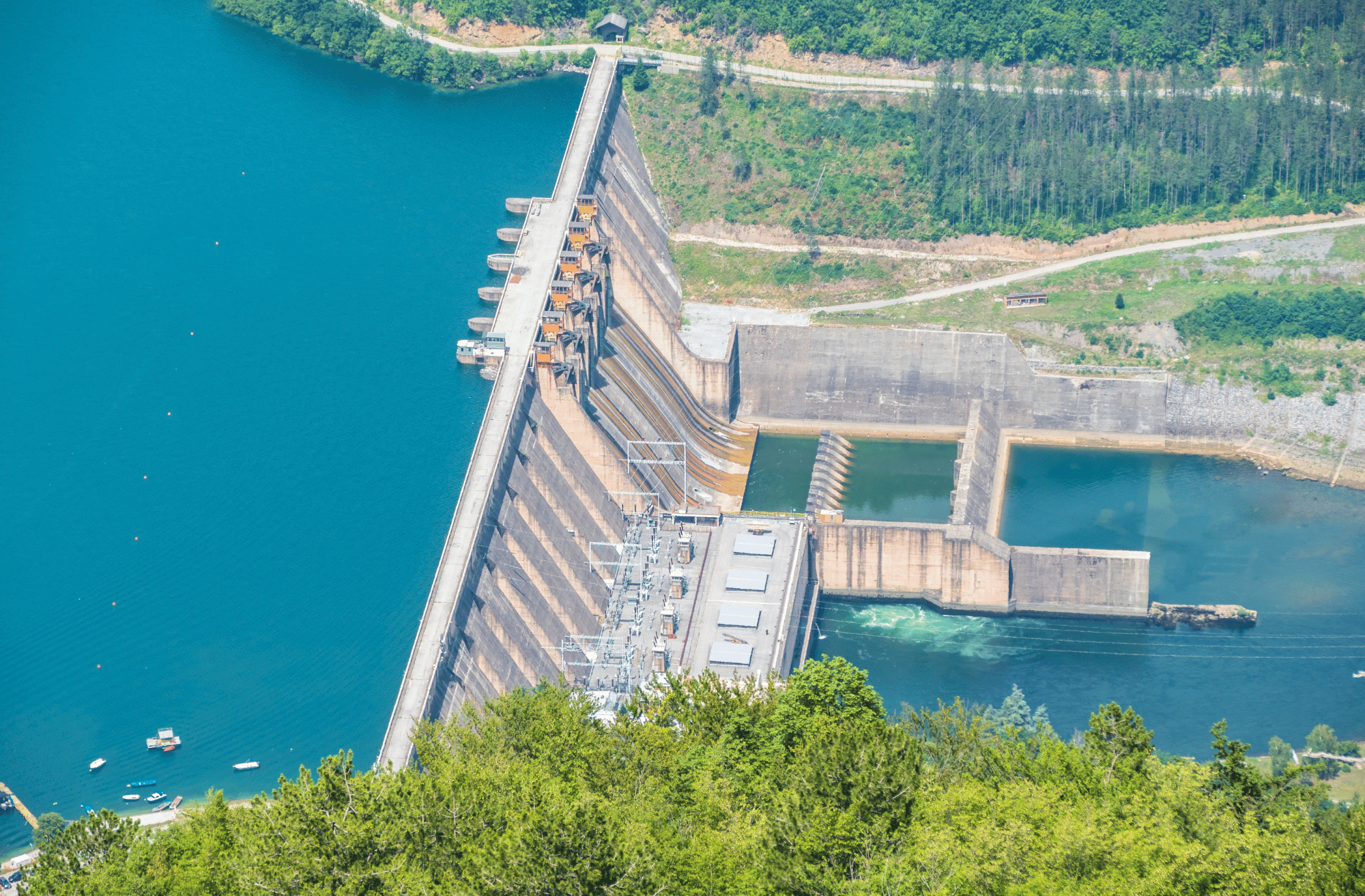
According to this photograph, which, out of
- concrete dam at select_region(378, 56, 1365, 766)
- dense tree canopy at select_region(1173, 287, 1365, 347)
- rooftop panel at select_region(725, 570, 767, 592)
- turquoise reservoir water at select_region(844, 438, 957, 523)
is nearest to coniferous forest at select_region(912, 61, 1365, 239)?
dense tree canopy at select_region(1173, 287, 1365, 347)

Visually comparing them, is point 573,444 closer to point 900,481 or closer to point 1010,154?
point 900,481

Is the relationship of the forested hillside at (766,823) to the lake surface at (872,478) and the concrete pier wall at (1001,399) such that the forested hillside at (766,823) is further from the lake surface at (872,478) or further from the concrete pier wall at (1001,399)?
the concrete pier wall at (1001,399)

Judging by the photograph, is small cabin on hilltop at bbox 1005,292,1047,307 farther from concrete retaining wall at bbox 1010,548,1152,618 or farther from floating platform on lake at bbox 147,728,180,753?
floating platform on lake at bbox 147,728,180,753

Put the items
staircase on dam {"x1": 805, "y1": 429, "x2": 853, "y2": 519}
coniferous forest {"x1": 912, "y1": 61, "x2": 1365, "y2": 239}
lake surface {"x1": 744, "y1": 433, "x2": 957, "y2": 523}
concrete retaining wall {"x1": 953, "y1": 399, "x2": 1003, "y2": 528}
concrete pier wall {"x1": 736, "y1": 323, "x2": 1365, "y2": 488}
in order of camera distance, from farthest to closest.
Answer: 1. coniferous forest {"x1": 912, "y1": 61, "x2": 1365, "y2": 239}
2. concrete pier wall {"x1": 736, "y1": 323, "x2": 1365, "y2": 488}
3. lake surface {"x1": 744, "y1": 433, "x2": 957, "y2": 523}
4. staircase on dam {"x1": 805, "y1": 429, "x2": 853, "y2": 519}
5. concrete retaining wall {"x1": 953, "y1": 399, "x2": 1003, "y2": 528}

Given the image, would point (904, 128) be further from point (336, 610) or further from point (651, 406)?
point (336, 610)

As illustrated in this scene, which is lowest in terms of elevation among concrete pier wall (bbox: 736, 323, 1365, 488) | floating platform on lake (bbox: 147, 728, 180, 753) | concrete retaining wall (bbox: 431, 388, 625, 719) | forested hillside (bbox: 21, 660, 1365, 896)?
forested hillside (bbox: 21, 660, 1365, 896)

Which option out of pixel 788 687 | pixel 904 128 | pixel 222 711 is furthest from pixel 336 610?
pixel 904 128

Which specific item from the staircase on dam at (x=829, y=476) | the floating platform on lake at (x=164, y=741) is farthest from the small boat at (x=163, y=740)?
the staircase on dam at (x=829, y=476)
